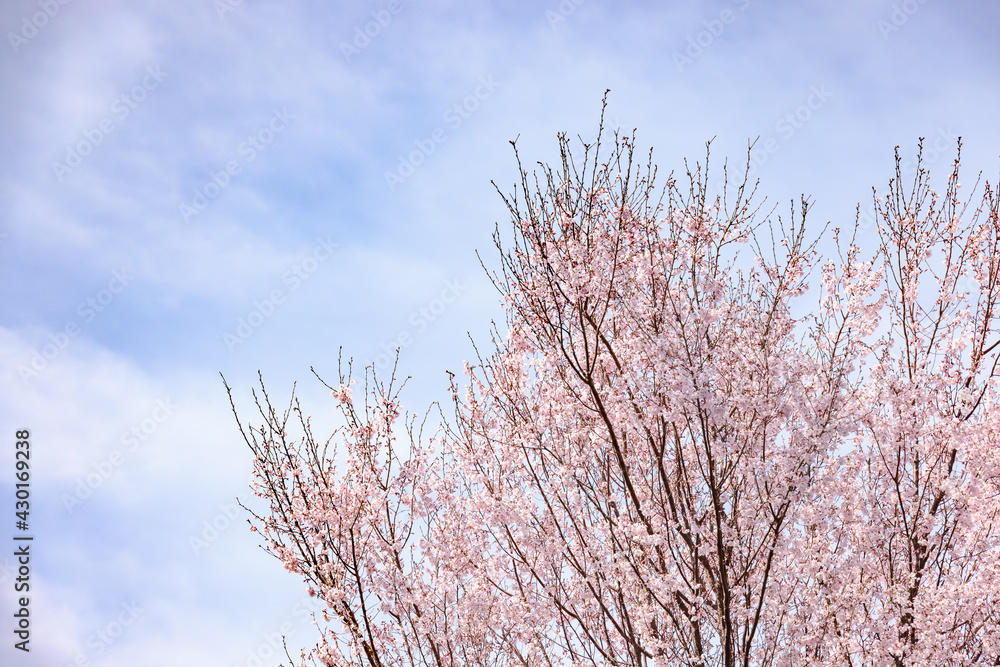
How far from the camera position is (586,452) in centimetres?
784

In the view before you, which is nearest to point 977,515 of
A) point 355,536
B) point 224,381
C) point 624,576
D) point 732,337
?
point 732,337

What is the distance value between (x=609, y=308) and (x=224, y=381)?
389cm

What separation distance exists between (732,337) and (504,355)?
97.7 inches

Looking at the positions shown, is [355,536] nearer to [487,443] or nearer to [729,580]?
[487,443]

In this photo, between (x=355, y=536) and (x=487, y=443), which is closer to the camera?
(x=355, y=536)

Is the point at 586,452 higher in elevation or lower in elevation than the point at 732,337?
lower

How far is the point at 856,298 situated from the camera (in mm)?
9383

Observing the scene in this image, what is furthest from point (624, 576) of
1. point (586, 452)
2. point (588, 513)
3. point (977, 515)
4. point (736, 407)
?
point (977, 515)

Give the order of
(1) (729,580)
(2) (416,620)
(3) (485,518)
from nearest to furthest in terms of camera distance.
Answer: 1. (1) (729,580)
2. (2) (416,620)
3. (3) (485,518)

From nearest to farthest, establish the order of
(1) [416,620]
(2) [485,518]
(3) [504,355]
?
(1) [416,620] → (2) [485,518] → (3) [504,355]

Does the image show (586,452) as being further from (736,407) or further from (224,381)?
(224,381)

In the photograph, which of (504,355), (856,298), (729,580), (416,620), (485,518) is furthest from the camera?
(856,298)

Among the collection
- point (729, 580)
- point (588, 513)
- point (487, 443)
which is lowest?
point (729, 580)

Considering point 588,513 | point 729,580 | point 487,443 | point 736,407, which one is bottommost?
point 729,580
